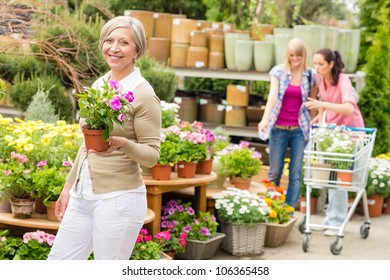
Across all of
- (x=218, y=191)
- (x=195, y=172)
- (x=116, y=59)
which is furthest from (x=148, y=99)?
(x=218, y=191)

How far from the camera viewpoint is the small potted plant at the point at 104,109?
2695 mm

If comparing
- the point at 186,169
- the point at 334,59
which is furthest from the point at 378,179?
the point at 186,169

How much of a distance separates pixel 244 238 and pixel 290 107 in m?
1.23

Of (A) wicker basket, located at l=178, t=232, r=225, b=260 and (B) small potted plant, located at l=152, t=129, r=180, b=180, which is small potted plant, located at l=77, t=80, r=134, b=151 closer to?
(B) small potted plant, located at l=152, t=129, r=180, b=180

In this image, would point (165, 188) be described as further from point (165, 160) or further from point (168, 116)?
point (168, 116)

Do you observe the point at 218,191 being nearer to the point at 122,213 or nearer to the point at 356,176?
the point at 356,176

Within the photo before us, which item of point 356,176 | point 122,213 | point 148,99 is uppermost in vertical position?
point 148,99

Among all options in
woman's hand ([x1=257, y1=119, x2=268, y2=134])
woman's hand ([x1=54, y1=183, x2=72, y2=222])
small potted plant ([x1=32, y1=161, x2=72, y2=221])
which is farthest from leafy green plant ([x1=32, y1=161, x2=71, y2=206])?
woman's hand ([x1=257, y1=119, x2=268, y2=134])

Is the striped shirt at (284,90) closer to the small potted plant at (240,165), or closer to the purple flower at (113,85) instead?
the small potted plant at (240,165)

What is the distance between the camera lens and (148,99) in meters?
2.81

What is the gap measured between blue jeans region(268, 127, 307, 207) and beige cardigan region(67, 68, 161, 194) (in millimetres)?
3477

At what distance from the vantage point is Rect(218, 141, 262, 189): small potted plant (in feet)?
19.5

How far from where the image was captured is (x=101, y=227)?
9.18ft
